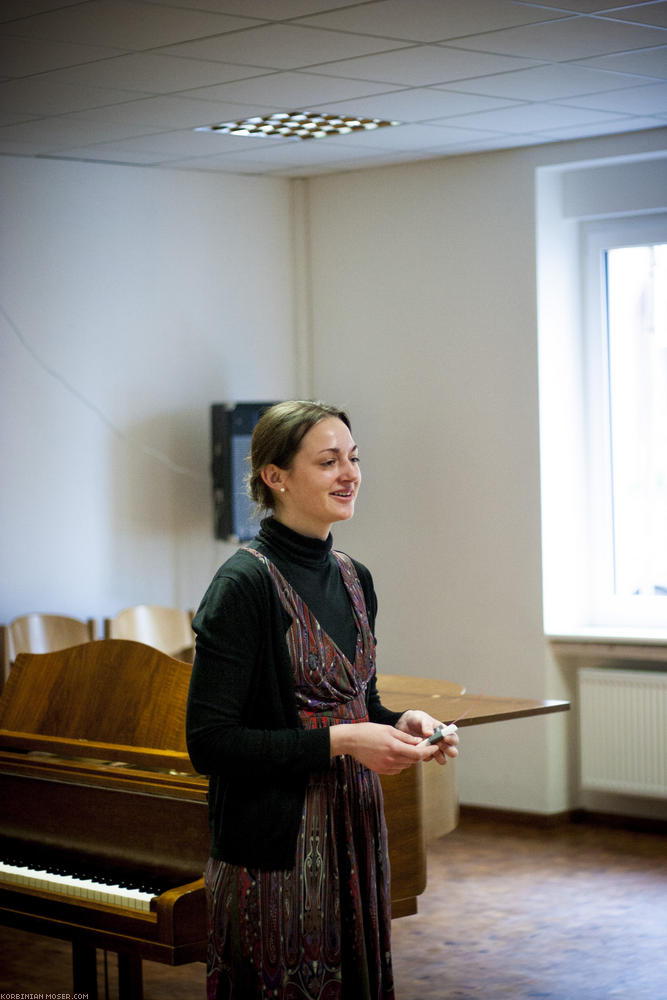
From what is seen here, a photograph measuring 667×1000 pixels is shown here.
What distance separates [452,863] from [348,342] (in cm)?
245

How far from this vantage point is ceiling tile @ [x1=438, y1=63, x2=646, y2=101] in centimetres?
448

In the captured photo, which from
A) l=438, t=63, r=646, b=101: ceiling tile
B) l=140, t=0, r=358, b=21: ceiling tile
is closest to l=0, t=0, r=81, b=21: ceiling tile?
l=140, t=0, r=358, b=21: ceiling tile

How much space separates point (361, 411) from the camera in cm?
639

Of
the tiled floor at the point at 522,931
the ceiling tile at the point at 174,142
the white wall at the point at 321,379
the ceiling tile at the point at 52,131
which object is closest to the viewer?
the tiled floor at the point at 522,931

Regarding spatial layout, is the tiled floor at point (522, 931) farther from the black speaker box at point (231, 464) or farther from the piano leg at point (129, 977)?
the black speaker box at point (231, 464)

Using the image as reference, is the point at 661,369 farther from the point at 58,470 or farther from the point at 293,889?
the point at 293,889

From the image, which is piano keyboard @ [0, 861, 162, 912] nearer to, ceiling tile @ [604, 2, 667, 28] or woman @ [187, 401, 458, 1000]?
woman @ [187, 401, 458, 1000]

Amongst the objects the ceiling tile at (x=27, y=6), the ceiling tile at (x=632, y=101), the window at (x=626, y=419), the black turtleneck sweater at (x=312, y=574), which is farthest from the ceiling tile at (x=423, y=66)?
the black turtleneck sweater at (x=312, y=574)

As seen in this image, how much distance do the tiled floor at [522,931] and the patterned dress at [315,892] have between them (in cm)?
193

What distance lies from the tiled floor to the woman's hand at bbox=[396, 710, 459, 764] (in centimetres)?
196

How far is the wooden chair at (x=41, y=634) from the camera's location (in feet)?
17.4

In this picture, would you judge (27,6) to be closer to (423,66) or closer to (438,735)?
(423,66)

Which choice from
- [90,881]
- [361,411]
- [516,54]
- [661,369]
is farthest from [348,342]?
[90,881]

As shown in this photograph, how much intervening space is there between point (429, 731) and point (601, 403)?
13.0 feet
